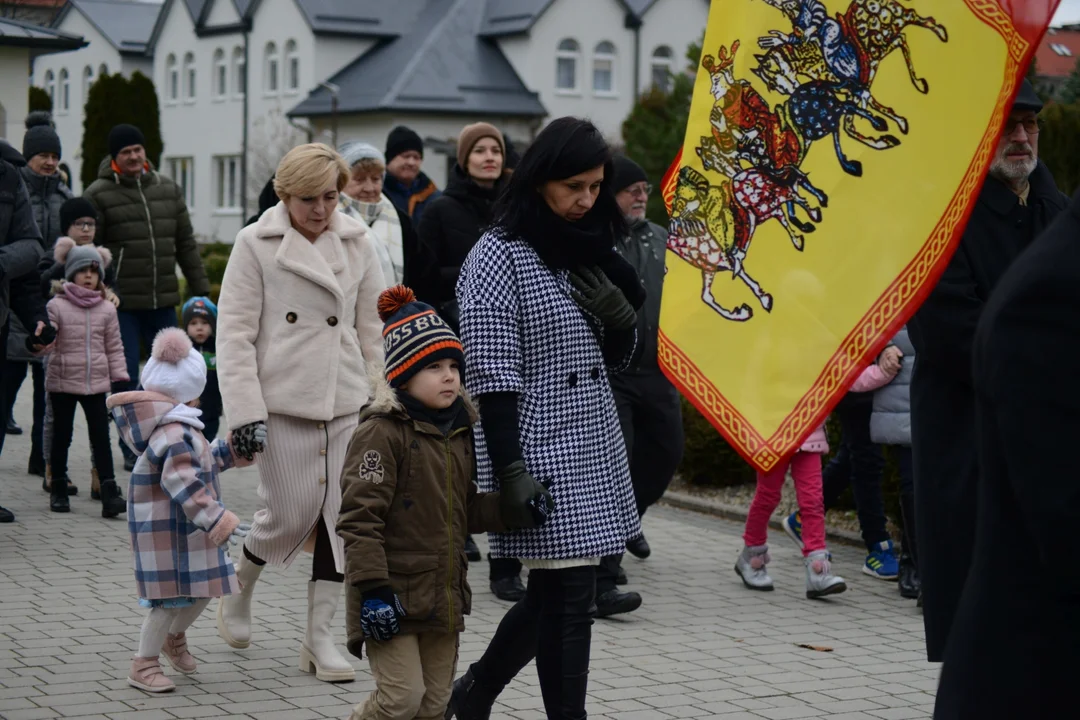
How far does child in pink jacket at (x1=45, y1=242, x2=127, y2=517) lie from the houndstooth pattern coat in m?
5.36

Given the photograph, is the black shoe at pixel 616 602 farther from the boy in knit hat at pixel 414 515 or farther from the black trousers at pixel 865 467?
the boy in knit hat at pixel 414 515

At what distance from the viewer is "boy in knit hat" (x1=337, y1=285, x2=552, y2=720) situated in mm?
4641

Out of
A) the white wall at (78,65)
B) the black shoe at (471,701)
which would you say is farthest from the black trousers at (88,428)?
the white wall at (78,65)

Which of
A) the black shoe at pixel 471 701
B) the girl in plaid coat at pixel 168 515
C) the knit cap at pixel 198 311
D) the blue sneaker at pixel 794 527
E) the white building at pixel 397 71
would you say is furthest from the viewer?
the white building at pixel 397 71

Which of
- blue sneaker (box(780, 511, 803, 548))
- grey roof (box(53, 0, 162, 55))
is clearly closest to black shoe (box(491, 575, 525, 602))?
blue sneaker (box(780, 511, 803, 548))

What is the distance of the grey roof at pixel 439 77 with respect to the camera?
5469 cm

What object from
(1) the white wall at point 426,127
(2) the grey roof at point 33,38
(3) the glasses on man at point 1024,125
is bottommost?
(3) the glasses on man at point 1024,125

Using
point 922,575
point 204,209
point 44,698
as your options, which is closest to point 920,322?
point 922,575

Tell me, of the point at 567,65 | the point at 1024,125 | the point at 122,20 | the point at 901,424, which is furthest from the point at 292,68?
the point at 1024,125

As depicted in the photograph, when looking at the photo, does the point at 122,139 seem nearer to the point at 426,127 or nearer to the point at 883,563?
the point at 883,563

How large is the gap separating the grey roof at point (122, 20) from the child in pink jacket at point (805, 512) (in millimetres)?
64908

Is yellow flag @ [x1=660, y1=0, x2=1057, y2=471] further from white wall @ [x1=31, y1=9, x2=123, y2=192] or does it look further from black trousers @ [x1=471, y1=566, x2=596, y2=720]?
Answer: white wall @ [x1=31, y1=9, x2=123, y2=192]

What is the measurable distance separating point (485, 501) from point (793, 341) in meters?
1.13

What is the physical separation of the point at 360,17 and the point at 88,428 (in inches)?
1968
